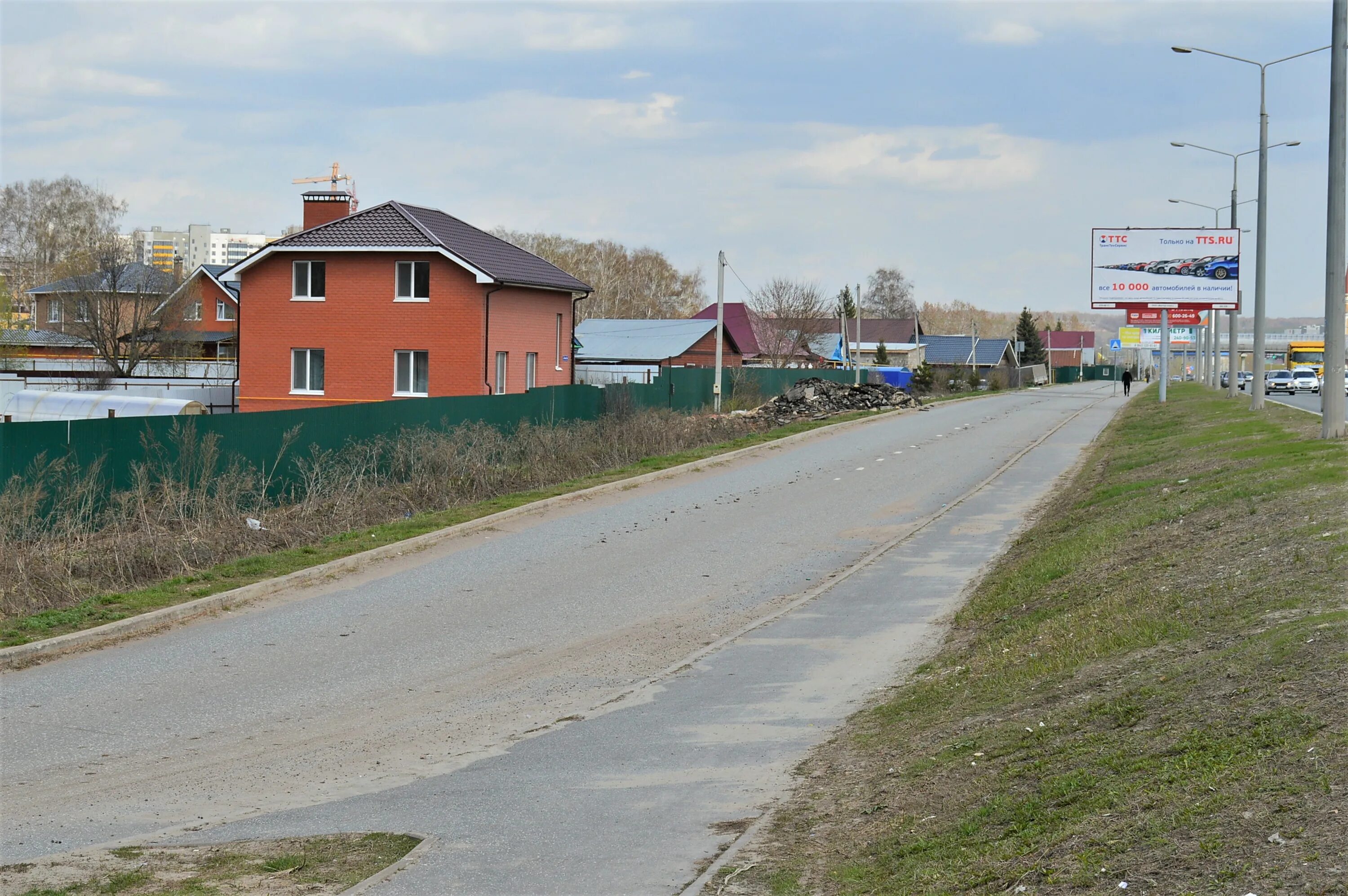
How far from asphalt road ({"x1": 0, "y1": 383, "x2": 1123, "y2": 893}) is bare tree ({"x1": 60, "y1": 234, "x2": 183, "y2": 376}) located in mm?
52120

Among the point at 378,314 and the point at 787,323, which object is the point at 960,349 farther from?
the point at 378,314

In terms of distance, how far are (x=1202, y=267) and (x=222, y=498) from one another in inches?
1786

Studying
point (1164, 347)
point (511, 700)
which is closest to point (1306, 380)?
point (1164, 347)

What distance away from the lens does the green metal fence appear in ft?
53.0

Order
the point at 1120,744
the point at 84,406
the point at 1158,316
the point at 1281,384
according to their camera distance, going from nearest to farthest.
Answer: the point at 1120,744 < the point at 84,406 < the point at 1158,316 < the point at 1281,384

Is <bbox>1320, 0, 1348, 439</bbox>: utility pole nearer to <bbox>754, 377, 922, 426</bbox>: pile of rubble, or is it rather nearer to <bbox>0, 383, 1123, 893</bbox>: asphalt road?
<bbox>0, 383, 1123, 893</bbox>: asphalt road

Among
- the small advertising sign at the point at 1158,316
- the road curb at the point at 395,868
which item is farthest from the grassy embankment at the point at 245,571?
the small advertising sign at the point at 1158,316

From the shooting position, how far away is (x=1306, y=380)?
69.7 metres

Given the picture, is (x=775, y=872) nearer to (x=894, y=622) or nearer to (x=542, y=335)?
(x=894, y=622)

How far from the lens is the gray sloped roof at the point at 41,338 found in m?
73.6

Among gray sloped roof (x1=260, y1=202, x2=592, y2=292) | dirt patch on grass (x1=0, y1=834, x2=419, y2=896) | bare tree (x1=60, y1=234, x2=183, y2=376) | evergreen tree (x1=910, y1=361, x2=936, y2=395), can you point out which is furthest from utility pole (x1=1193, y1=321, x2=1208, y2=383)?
dirt patch on grass (x1=0, y1=834, x2=419, y2=896)

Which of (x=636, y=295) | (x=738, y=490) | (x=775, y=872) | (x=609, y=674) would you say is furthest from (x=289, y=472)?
(x=636, y=295)

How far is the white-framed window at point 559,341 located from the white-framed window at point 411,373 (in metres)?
5.64

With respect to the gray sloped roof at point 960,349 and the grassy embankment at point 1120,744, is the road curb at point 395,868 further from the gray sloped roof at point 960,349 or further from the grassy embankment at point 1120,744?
the gray sloped roof at point 960,349
